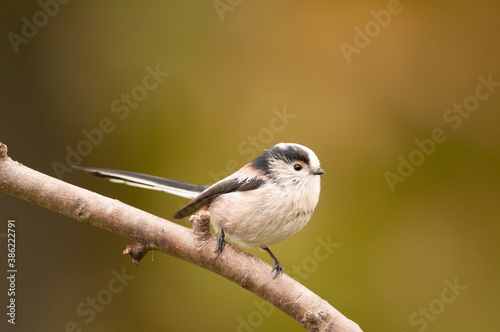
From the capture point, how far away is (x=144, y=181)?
6.54 feet

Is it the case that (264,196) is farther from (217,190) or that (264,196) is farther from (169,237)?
(169,237)

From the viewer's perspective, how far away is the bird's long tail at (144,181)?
1.82 meters

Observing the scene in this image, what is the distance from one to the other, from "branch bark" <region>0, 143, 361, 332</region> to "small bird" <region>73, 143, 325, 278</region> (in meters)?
0.14

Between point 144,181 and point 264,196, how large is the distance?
1.56 feet

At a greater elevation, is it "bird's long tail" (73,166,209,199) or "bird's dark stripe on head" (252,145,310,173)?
"bird's dark stripe on head" (252,145,310,173)

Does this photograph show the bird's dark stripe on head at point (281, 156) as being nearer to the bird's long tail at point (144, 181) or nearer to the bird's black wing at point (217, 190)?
the bird's black wing at point (217, 190)

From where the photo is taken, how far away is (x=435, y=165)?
3.33 m

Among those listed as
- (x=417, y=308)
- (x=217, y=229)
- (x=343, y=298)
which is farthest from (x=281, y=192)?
(x=417, y=308)

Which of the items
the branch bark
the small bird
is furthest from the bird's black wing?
the branch bark

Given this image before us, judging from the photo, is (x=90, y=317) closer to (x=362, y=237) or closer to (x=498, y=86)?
(x=362, y=237)

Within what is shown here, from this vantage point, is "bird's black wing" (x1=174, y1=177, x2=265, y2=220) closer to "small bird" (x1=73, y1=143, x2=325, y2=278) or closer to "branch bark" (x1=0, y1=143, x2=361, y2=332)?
"small bird" (x1=73, y1=143, x2=325, y2=278)

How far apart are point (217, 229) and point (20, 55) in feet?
6.21

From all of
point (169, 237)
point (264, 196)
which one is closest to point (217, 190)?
point (264, 196)

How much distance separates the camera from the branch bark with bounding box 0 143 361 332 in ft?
5.23
